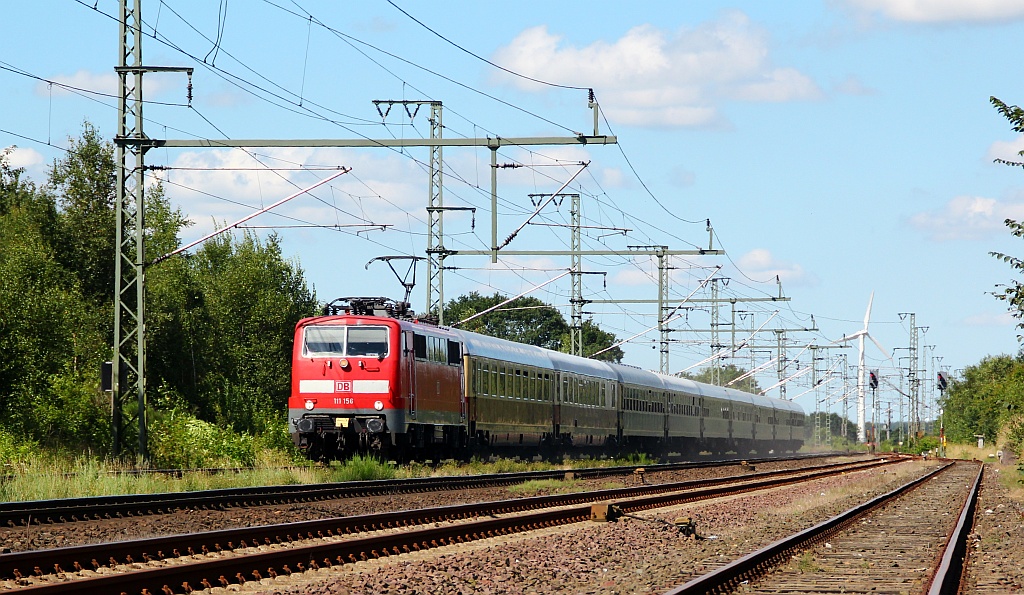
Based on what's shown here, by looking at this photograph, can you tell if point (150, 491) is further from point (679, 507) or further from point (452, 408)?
point (452, 408)

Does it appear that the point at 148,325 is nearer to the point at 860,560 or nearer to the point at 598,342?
the point at 860,560

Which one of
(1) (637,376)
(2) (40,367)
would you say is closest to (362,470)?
(2) (40,367)

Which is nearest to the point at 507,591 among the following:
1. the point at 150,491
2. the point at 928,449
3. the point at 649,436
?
the point at 150,491

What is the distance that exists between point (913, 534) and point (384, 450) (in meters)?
13.2

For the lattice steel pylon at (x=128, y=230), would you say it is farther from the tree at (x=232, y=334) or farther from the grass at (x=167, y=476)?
the tree at (x=232, y=334)

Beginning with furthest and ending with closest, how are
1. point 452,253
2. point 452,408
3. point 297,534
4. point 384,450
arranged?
point 452,253 < point 452,408 < point 384,450 < point 297,534

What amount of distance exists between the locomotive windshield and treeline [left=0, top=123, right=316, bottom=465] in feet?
15.3

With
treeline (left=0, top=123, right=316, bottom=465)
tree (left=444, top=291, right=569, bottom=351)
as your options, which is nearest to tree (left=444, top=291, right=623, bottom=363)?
tree (left=444, top=291, right=569, bottom=351)

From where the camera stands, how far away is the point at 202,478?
78.0 ft

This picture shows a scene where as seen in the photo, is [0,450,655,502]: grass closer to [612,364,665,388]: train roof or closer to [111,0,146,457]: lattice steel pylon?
[111,0,146,457]: lattice steel pylon

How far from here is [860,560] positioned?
14422mm

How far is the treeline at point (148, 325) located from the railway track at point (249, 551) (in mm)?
14632

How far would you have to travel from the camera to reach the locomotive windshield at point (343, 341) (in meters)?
27.9

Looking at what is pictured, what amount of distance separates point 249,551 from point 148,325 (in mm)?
41022
